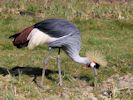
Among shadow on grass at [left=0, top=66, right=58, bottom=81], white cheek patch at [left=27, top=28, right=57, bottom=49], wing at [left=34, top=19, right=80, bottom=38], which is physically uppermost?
wing at [left=34, top=19, right=80, bottom=38]

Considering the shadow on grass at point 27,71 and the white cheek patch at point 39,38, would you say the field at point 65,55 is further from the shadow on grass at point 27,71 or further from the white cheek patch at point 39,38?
the white cheek patch at point 39,38

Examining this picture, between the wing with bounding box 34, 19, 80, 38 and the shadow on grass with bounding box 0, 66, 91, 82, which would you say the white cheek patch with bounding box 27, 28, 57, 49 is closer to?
the wing with bounding box 34, 19, 80, 38

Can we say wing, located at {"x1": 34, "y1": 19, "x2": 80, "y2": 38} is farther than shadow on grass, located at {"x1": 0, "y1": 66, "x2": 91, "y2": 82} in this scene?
No

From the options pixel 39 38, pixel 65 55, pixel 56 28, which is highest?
pixel 56 28

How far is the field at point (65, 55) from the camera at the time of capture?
866 centimetres

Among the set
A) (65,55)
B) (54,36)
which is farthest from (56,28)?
(65,55)

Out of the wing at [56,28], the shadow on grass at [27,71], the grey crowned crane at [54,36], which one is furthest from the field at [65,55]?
the wing at [56,28]

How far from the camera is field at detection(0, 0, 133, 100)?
8664mm

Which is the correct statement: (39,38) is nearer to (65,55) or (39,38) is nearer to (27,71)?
(27,71)

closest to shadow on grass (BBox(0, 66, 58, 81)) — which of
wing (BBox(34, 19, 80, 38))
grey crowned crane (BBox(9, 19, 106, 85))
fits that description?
grey crowned crane (BBox(9, 19, 106, 85))

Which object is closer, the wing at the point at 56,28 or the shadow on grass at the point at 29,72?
the wing at the point at 56,28

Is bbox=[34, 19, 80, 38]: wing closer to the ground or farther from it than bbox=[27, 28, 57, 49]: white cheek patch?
farther from it

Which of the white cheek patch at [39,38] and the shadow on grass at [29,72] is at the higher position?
the white cheek patch at [39,38]

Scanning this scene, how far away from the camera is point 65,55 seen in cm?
1163
